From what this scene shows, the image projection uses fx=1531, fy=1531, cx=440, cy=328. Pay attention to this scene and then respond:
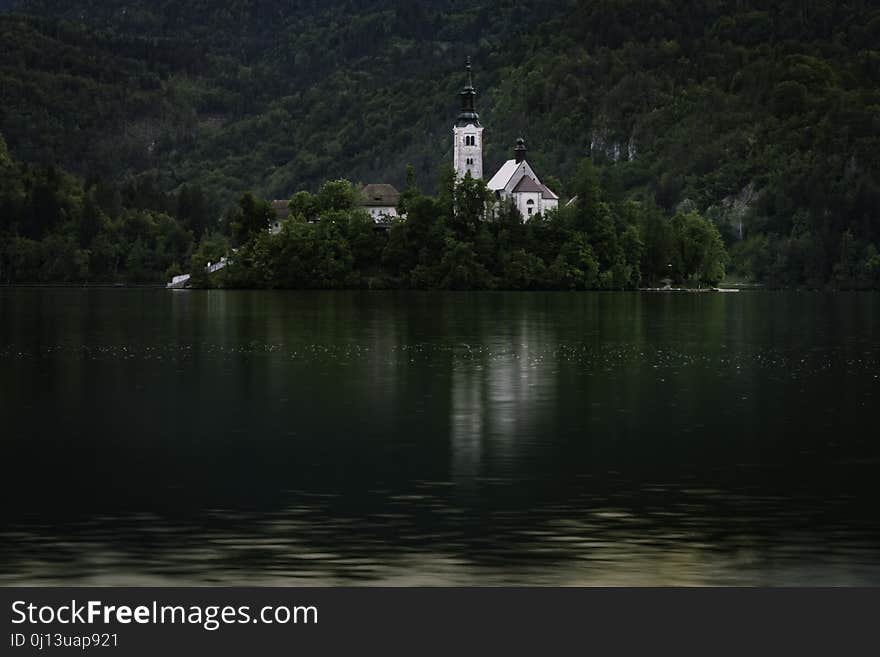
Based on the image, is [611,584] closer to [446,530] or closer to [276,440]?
[446,530]

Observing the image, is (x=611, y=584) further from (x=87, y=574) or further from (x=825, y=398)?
(x=825, y=398)

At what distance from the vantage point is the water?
2464 cm

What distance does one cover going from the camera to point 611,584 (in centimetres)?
2303

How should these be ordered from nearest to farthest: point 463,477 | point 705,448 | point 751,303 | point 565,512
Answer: point 565,512 → point 463,477 → point 705,448 → point 751,303

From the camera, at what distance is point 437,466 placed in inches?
1374

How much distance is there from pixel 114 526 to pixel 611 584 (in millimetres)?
9454

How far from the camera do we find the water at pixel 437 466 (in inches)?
970

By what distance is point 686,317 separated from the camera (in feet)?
407

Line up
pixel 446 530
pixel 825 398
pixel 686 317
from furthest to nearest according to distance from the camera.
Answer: pixel 686 317
pixel 825 398
pixel 446 530
